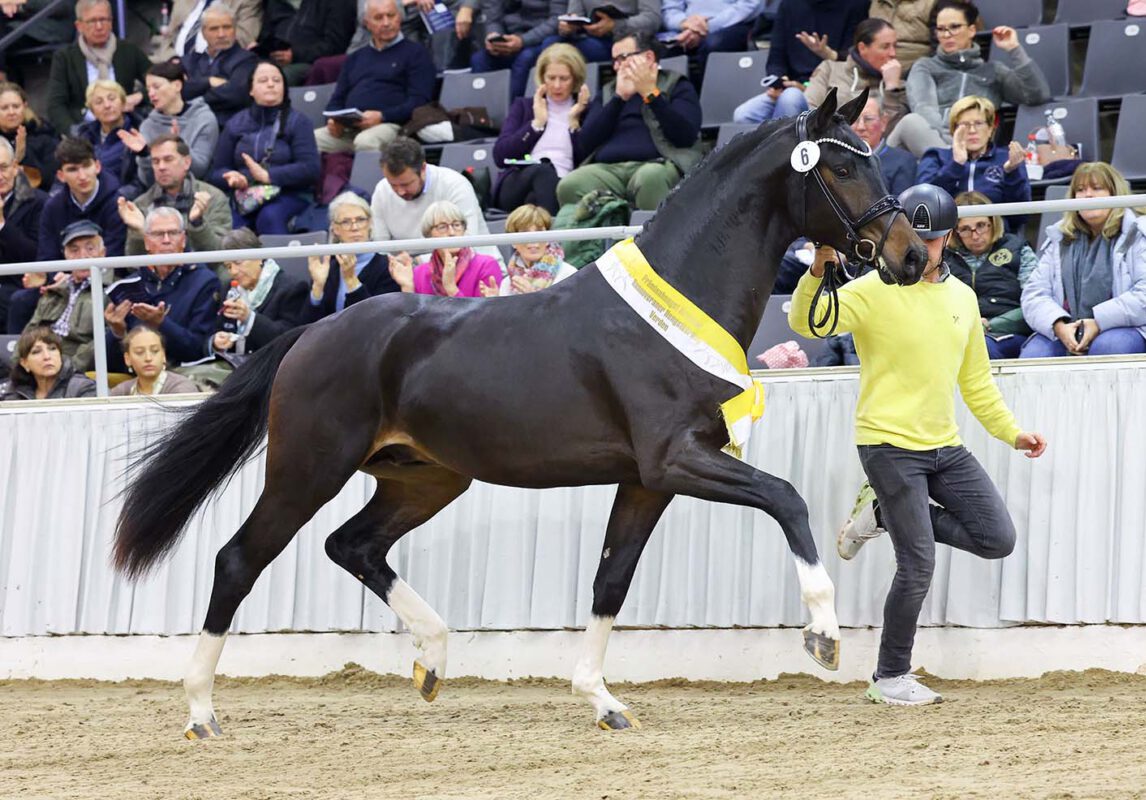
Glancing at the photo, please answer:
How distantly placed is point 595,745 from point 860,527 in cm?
A: 158

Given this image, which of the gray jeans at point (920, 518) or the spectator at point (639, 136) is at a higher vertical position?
the spectator at point (639, 136)

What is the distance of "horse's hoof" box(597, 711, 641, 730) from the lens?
6051mm

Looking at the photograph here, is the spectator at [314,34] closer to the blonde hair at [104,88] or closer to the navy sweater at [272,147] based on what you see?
the blonde hair at [104,88]

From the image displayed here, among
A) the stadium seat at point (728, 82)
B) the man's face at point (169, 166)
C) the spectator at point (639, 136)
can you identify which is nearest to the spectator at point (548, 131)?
the spectator at point (639, 136)

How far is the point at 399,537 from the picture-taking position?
6758 mm

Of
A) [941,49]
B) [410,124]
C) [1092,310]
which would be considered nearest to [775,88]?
[941,49]

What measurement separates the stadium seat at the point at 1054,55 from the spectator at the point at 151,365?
217 inches

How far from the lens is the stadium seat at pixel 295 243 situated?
28.3ft

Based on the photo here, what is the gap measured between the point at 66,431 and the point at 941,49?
5.55 meters

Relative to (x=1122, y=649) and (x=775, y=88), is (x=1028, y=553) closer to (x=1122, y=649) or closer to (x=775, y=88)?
(x=1122, y=649)

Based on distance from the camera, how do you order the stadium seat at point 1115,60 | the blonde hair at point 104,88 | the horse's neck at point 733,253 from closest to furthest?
the horse's neck at point 733,253 < the stadium seat at point 1115,60 < the blonde hair at point 104,88

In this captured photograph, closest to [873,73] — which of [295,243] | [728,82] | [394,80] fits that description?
[728,82]

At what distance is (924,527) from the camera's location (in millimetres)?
6137

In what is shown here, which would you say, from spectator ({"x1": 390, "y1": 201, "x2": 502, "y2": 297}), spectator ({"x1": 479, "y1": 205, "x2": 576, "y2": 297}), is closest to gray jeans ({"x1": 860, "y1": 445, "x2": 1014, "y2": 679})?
spectator ({"x1": 479, "y1": 205, "x2": 576, "y2": 297})
